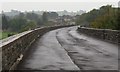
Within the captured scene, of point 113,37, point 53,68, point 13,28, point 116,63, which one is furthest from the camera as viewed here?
point 13,28

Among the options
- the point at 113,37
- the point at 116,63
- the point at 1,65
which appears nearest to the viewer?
the point at 1,65

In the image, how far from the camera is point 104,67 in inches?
440

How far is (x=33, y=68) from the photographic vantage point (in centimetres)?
1123

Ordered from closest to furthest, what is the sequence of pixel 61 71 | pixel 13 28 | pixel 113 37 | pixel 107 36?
pixel 61 71
pixel 113 37
pixel 107 36
pixel 13 28

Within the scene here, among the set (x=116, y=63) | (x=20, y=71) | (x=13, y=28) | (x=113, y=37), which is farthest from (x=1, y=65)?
(x=13, y=28)

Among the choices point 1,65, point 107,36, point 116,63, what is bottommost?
point 107,36

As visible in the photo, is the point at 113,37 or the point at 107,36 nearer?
the point at 113,37

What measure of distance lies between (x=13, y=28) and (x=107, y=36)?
129 meters

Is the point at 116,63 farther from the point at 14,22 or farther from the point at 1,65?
the point at 14,22

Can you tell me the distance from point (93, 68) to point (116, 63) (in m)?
1.56

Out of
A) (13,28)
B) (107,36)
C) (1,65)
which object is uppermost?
(1,65)

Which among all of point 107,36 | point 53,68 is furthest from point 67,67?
point 107,36

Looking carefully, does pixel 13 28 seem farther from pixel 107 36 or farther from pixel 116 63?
pixel 116 63

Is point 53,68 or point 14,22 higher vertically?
point 53,68
